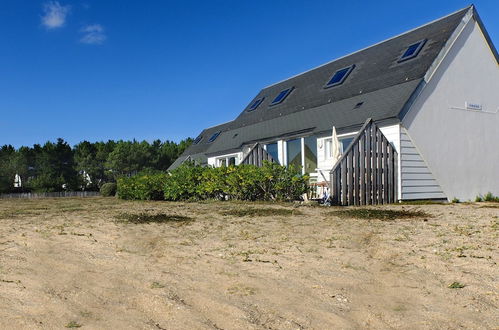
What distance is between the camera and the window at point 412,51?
16.2m

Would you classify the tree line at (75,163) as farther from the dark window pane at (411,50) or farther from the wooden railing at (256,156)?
the dark window pane at (411,50)

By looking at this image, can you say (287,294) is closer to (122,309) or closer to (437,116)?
(122,309)

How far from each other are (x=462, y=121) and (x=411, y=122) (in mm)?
2990

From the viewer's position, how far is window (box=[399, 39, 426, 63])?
53.1 ft

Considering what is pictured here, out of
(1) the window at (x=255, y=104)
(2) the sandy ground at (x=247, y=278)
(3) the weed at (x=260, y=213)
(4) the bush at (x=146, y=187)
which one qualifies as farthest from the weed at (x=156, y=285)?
(1) the window at (x=255, y=104)

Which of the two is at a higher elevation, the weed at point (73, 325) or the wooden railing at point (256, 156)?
the wooden railing at point (256, 156)

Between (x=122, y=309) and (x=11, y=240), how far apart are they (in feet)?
11.1

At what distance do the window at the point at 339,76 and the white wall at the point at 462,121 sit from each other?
16.7 feet

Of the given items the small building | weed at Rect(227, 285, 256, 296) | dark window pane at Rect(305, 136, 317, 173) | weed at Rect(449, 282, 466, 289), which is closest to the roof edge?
the small building

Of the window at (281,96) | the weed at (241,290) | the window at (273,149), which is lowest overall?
the weed at (241,290)

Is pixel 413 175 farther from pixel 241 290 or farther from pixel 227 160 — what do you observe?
pixel 227 160

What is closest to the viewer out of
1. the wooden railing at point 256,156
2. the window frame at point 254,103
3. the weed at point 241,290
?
the weed at point 241,290

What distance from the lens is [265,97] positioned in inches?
1034

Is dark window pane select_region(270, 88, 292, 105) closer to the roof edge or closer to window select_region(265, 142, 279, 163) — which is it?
window select_region(265, 142, 279, 163)
